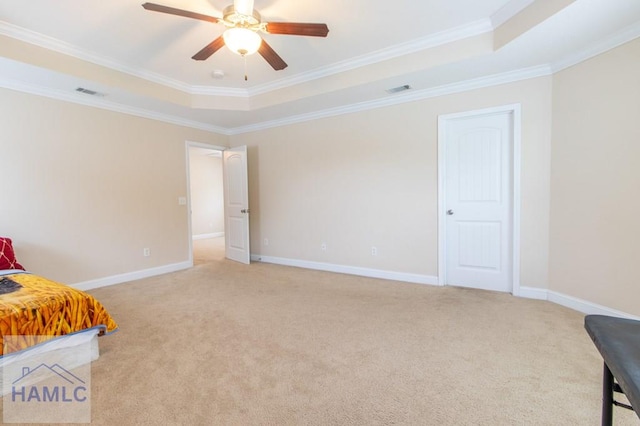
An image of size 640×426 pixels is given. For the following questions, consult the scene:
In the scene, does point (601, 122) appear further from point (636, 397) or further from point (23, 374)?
point (23, 374)

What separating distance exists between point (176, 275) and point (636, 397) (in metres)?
4.83

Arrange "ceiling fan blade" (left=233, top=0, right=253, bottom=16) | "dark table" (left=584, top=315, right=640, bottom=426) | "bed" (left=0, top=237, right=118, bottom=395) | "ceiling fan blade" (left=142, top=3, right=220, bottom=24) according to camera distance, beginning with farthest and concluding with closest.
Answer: "ceiling fan blade" (left=233, top=0, right=253, bottom=16) → "ceiling fan blade" (left=142, top=3, right=220, bottom=24) → "bed" (left=0, top=237, right=118, bottom=395) → "dark table" (left=584, top=315, right=640, bottom=426)

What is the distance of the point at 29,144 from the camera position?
3.41m

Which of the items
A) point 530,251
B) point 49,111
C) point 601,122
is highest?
point 49,111

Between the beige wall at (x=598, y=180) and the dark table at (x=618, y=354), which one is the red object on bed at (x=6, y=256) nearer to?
the dark table at (x=618, y=354)

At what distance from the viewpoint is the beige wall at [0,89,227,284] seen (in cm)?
336

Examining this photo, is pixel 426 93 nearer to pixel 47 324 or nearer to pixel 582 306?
pixel 582 306

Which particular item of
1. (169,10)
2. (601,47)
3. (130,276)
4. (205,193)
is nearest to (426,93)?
(601,47)

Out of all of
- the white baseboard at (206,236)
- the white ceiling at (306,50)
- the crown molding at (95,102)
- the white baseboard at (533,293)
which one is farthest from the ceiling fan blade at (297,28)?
the white baseboard at (206,236)

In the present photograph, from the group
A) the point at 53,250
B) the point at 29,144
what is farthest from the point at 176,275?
the point at 29,144

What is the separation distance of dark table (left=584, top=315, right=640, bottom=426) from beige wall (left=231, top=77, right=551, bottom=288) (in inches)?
103

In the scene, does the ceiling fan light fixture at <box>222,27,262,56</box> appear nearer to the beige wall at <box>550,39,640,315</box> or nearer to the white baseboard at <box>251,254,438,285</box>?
the beige wall at <box>550,39,640,315</box>

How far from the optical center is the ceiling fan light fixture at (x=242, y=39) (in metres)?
2.22

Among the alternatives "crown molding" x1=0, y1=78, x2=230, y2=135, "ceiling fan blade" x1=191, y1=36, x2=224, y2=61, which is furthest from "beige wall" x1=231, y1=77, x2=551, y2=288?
"ceiling fan blade" x1=191, y1=36, x2=224, y2=61
